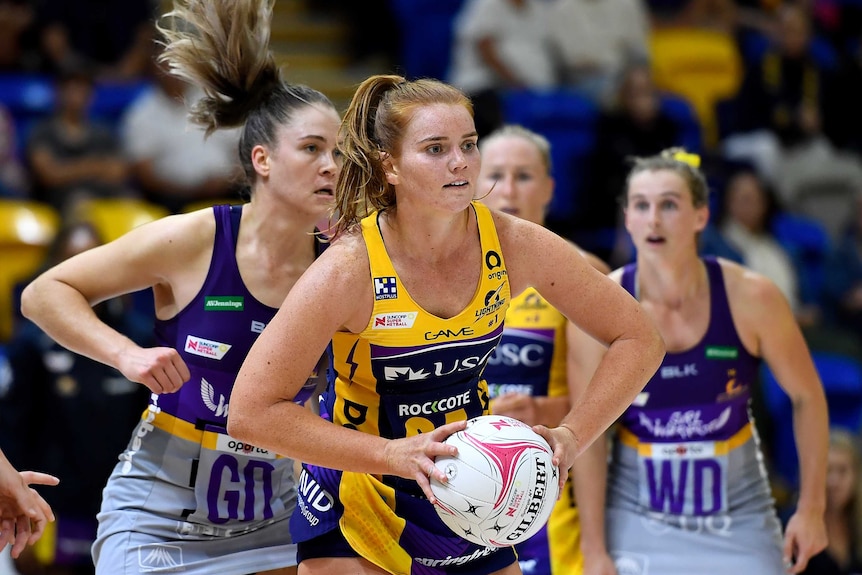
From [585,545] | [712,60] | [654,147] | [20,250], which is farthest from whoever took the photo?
[712,60]

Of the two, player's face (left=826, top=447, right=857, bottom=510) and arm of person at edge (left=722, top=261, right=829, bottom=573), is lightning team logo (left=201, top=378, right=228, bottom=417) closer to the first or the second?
arm of person at edge (left=722, top=261, right=829, bottom=573)

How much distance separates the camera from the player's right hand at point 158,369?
3.34m

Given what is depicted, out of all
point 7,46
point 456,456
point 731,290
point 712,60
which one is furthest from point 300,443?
point 712,60

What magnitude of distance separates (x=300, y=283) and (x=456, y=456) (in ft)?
2.04

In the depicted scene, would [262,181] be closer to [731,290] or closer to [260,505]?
[260,505]

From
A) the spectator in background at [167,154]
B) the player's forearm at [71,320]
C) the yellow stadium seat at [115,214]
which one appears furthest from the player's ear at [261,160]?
the spectator in background at [167,154]

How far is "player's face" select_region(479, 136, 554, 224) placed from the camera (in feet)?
16.2

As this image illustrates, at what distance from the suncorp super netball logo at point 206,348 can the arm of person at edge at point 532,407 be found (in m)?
1.18

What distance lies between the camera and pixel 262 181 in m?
3.96

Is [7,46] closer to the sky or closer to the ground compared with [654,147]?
closer to the sky

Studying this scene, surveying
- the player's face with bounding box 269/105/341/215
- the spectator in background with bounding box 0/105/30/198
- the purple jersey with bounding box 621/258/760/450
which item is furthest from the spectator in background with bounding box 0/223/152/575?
the purple jersey with bounding box 621/258/760/450

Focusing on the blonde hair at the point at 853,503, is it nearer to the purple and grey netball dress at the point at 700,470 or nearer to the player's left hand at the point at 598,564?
the purple and grey netball dress at the point at 700,470

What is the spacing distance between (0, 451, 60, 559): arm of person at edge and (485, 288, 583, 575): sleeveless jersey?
75.3 inches

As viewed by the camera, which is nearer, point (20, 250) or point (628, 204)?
point (628, 204)
